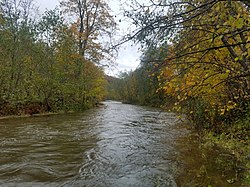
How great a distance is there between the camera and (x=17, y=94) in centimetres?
1752

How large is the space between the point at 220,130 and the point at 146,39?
659 cm

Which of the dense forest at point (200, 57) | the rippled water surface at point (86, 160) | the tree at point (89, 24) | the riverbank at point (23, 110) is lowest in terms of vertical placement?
the rippled water surface at point (86, 160)

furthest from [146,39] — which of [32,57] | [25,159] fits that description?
[32,57]

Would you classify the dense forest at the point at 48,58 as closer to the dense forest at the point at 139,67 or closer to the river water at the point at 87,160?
the dense forest at the point at 139,67

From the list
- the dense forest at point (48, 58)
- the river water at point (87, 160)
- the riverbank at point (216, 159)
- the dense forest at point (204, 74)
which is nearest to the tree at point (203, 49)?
the dense forest at point (204, 74)

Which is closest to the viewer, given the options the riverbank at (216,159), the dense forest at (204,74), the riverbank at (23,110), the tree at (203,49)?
the tree at (203,49)

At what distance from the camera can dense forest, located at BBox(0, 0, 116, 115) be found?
17031 millimetres

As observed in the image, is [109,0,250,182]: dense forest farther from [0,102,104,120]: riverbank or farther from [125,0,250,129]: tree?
[0,102,104,120]: riverbank

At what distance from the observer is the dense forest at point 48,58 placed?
17.0 meters

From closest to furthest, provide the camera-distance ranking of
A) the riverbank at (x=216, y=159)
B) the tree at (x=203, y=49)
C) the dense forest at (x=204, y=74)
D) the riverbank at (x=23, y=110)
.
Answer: the tree at (x=203, y=49), the dense forest at (x=204, y=74), the riverbank at (x=216, y=159), the riverbank at (x=23, y=110)

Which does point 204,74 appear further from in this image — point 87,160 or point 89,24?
point 89,24

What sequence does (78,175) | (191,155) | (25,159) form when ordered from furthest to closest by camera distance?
1. (191,155)
2. (25,159)
3. (78,175)

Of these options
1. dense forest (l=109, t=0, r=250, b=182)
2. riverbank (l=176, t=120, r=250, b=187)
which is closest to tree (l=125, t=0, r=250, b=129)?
dense forest (l=109, t=0, r=250, b=182)

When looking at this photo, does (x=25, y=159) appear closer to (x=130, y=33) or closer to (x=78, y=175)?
(x=78, y=175)
